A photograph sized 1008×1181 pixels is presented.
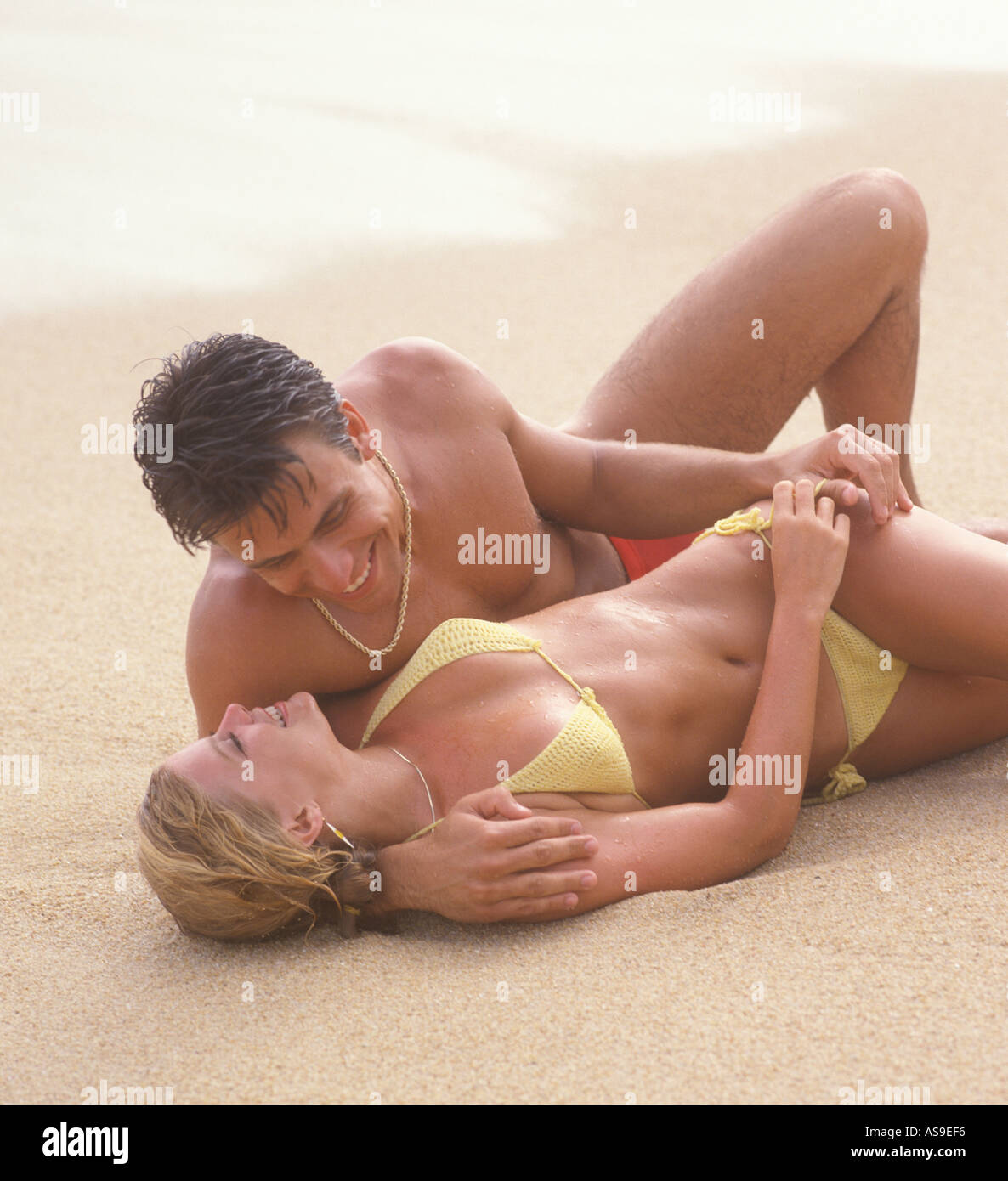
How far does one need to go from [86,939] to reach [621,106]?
6.55m

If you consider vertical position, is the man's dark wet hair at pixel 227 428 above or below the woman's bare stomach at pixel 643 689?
above

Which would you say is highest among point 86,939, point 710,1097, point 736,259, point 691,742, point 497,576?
point 736,259

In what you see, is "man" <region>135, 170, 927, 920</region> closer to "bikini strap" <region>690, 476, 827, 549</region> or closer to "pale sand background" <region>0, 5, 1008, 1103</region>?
"bikini strap" <region>690, 476, 827, 549</region>

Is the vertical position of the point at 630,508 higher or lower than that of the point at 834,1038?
higher

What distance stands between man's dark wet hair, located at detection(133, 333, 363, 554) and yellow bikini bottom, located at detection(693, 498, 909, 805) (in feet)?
2.44

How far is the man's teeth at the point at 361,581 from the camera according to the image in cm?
220

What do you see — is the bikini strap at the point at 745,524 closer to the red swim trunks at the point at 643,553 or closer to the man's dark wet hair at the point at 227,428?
the red swim trunks at the point at 643,553

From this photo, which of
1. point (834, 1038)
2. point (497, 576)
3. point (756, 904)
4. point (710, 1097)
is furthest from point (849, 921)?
point (497, 576)

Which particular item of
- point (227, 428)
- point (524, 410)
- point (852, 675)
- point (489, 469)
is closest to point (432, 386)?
point (489, 469)

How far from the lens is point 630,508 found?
2.65 metres

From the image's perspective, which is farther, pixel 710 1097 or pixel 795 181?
pixel 795 181

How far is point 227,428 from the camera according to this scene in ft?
6.73

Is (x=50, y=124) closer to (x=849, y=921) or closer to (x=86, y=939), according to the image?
(x=86, y=939)

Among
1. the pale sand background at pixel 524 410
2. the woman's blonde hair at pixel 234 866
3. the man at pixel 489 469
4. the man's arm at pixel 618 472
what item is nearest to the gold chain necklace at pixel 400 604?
the man at pixel 489 469
